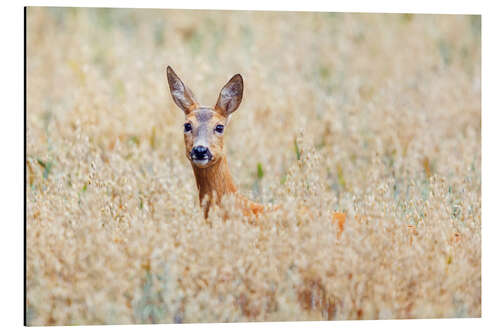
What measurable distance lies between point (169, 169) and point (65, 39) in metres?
2.28

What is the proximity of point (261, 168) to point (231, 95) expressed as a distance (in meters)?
1.15

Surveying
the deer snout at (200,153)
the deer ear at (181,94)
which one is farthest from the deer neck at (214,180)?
the deer ear at (181,94)

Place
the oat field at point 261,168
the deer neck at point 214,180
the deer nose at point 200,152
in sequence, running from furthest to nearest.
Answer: the deer neck at point 214,180 → the deer nose at point 200,152 → the oat field at point 261,168

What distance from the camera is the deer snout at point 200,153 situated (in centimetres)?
522

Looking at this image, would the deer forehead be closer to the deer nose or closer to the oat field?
the deer nose

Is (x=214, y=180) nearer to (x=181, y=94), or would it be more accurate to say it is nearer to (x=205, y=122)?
(x=205, y=122)

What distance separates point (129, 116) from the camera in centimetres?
699

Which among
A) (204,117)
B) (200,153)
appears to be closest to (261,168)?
(204,117)

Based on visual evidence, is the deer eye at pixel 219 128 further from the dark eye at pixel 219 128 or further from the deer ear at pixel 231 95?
the deer ear at pixel 231 95

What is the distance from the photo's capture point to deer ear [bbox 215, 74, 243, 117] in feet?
17.9

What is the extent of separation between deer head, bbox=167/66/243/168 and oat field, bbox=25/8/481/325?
12.6 inches

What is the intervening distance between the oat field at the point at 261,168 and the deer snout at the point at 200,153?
0.29 m

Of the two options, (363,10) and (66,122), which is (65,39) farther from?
(363,10)
